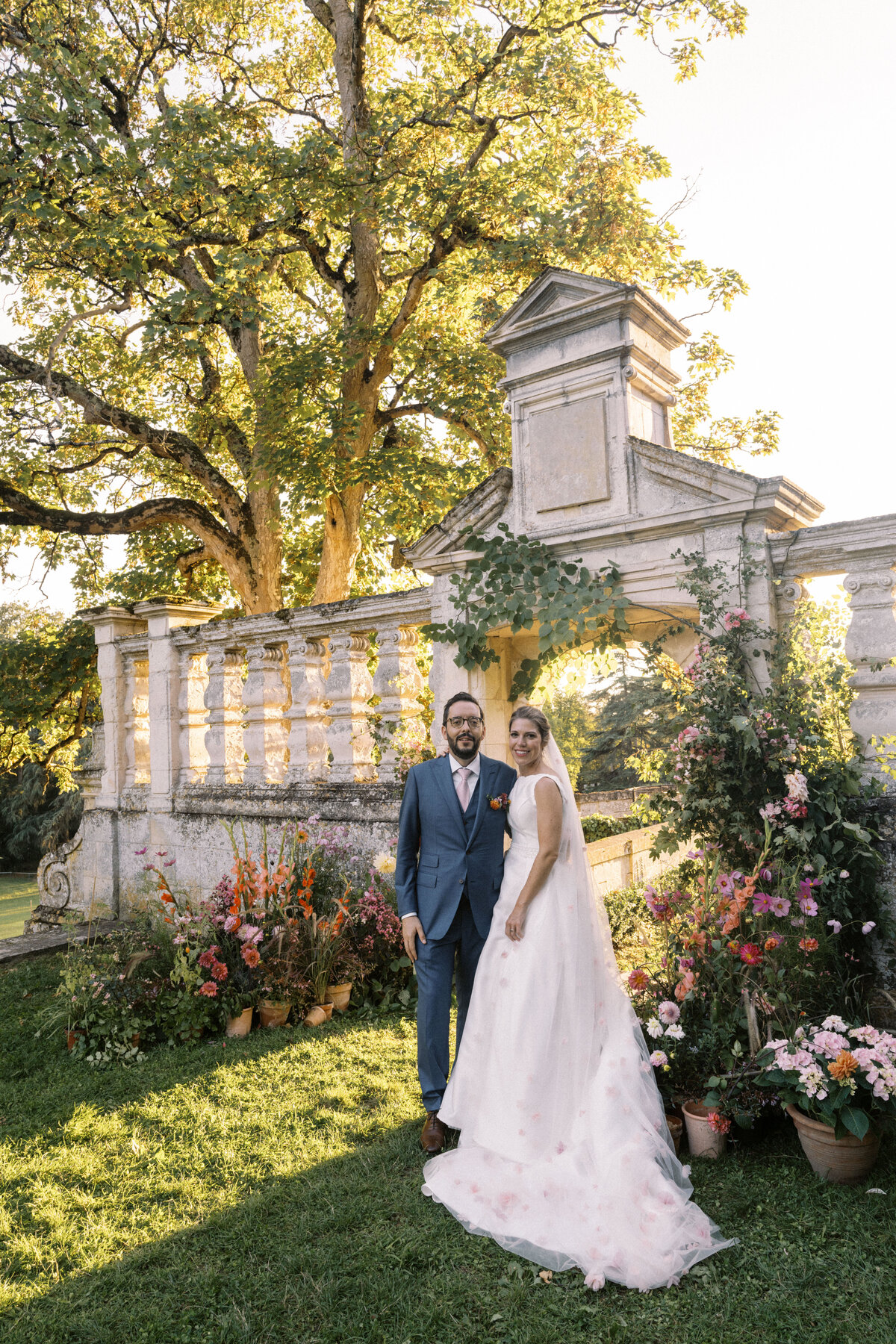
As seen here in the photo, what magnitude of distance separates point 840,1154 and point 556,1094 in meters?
1.04

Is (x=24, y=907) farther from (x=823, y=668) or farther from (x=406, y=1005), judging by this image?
(x=823, y=668)

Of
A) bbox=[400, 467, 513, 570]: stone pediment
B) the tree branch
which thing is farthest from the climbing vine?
the tree branch

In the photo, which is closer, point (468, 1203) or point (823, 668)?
point (468, 1203)

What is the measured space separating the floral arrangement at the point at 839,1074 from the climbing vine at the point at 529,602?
242 cm

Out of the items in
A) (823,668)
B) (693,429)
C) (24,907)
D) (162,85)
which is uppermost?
(162,85)

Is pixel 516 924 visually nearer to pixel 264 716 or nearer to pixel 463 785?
pixel 463 785

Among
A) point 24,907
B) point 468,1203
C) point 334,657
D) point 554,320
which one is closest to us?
point 468,1203

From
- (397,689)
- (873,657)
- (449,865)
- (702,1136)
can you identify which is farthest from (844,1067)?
(397,689)

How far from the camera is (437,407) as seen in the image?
34.6ft

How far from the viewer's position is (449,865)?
13.1ft

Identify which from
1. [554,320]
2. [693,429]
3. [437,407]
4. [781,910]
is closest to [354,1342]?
[781,910]

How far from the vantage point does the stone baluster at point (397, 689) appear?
5.99 metres

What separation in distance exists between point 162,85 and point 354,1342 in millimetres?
12342

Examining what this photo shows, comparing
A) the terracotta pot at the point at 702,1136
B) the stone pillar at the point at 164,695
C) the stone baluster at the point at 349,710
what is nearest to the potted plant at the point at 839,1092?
the terracotta pot at the point at 702,1136
